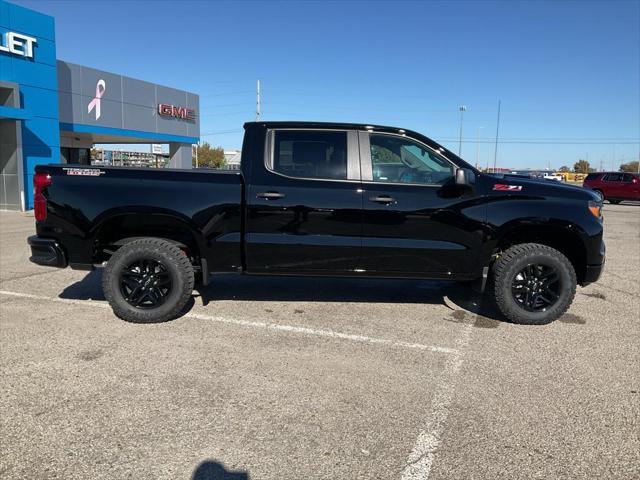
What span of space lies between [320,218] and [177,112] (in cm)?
2587

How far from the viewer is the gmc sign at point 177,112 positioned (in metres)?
27.0

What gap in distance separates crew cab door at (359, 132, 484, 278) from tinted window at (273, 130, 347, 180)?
24cm

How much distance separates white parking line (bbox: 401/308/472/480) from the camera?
2.62 m

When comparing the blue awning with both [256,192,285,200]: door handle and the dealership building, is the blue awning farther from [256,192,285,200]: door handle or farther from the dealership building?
[256,192,285,200]: door handle

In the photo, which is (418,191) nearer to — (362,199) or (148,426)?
(362,199)

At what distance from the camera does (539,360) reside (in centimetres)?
416

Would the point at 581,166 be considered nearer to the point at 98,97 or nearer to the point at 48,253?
the point at 98,97

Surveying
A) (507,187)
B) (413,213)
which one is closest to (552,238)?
(507,187)

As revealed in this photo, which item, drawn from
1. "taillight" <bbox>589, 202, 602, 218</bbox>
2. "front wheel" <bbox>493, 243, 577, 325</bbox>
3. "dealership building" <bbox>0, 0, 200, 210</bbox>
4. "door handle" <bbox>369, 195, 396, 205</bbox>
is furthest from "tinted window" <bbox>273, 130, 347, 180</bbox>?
"dealership building" <bbox>0, 0, 200, 210</bbox>

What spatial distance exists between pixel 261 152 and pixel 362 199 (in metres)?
1.12

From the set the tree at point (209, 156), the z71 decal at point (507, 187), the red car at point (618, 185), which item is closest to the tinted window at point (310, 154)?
the z71 decal at point (507, 187)

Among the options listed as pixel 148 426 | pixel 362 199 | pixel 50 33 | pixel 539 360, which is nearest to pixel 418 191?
pixel 362 199

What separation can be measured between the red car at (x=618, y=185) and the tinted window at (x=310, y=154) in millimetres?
25439

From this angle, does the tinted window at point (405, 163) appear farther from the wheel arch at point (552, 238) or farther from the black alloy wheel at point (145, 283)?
the black alloy wheel at point (145, 283)
